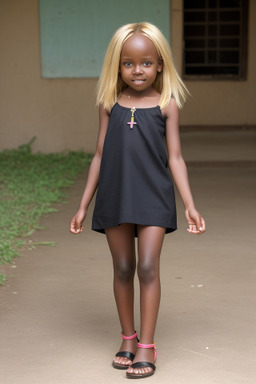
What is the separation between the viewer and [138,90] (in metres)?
3.33

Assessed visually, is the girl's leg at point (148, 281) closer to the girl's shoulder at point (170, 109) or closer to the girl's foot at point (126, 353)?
the girl's foot at point (126, 353)

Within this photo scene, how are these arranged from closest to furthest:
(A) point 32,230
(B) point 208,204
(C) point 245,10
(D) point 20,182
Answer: (A) point 32,230 < (B) point 208,204 < (D) point 20,182 < (C) point 245,10

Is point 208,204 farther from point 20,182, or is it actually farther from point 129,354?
point 129,354

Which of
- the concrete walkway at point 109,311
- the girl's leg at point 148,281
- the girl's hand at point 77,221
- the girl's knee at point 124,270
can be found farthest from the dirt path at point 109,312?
the girl's hand at point 77,221

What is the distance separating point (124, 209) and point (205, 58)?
10.8m

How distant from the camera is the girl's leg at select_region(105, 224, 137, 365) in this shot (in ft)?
11.0

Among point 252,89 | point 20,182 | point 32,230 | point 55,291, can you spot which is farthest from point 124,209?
point 252,89

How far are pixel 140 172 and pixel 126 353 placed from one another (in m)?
0.86

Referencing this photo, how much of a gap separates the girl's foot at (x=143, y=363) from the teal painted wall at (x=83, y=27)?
7154mm

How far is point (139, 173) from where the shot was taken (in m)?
3.27

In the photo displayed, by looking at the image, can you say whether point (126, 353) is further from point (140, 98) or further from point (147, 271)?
point (140, 98)

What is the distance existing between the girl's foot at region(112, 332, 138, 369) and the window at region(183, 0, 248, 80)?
34.4 feet

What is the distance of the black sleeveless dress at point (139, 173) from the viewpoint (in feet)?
10.7

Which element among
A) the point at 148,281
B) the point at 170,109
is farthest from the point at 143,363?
the point at 170,109
